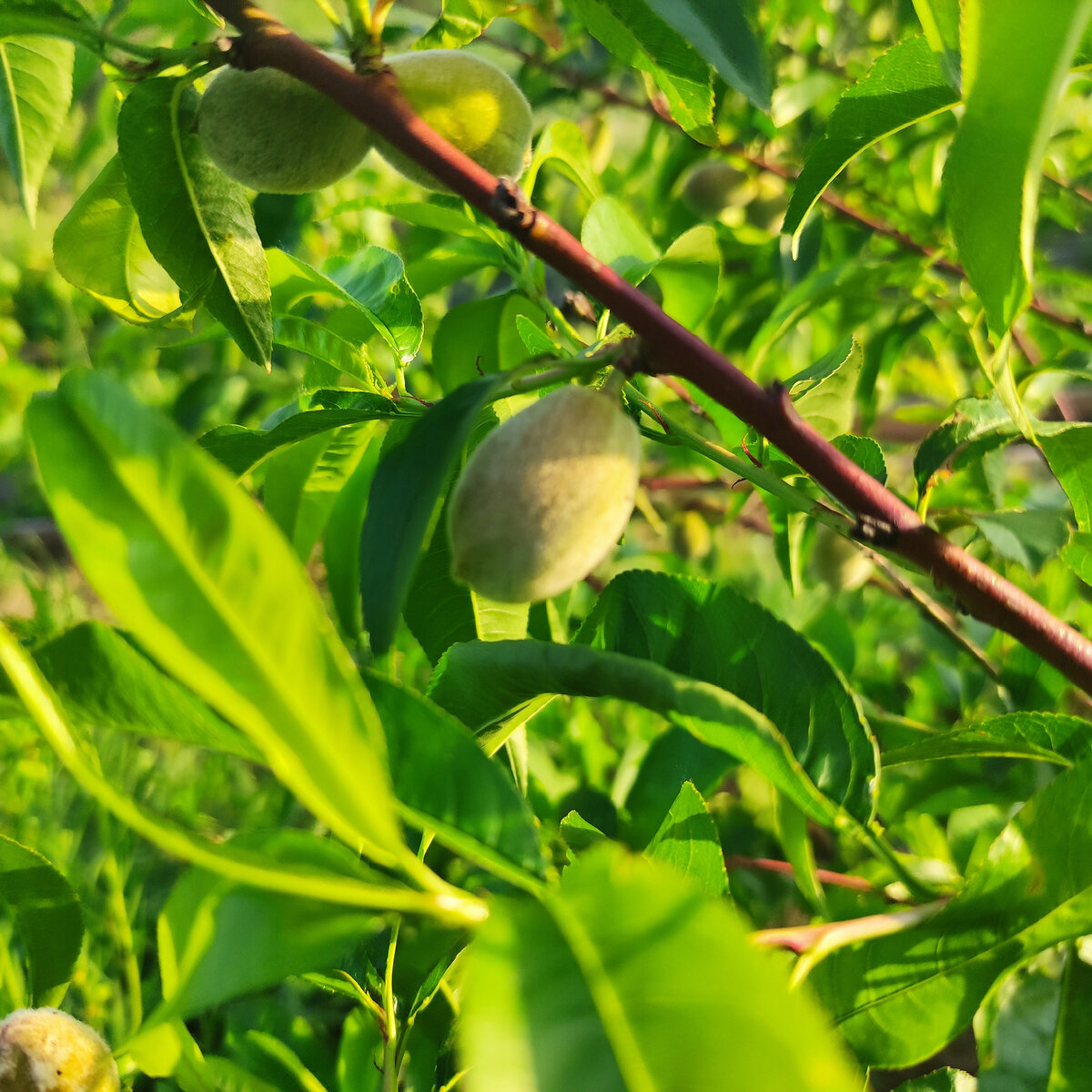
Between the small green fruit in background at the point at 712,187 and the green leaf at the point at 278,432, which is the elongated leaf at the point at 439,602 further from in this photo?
the small green fruit in background at the point at 712,187

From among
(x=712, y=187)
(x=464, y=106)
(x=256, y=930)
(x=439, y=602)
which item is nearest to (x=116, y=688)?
(x=256, y=930)

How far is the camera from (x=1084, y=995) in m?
0.46

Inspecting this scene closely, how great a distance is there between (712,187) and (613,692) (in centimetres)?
96

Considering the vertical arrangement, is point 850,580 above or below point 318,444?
below

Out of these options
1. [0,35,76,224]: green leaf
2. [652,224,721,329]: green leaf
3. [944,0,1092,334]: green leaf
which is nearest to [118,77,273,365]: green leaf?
[0,35,76,224]: green leaf

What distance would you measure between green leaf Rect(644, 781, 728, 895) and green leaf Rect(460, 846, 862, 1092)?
0.55ft

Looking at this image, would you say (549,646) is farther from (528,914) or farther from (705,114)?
(705,114)

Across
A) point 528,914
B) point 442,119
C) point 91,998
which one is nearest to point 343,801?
point 528,914

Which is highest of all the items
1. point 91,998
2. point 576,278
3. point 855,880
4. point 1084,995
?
point 576,278

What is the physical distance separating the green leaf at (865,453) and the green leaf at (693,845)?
199 millimetres

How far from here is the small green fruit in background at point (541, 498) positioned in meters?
0.37

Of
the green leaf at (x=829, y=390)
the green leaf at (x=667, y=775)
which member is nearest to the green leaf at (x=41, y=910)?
the green leaf at (x=667, y=775)

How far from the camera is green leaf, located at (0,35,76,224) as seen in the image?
1.85 feet

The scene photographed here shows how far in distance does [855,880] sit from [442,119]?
55 centimetres
